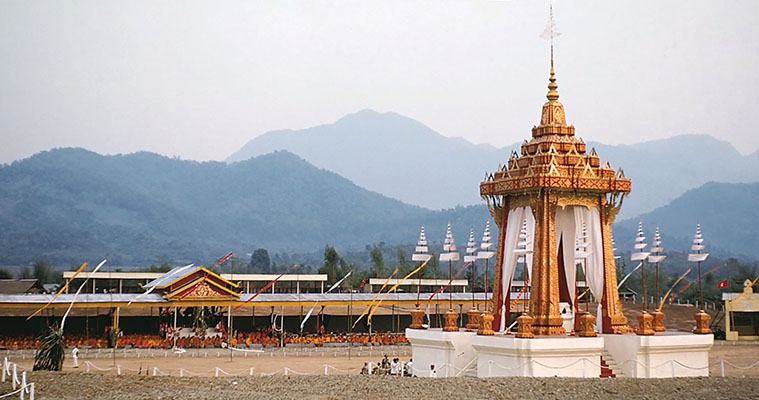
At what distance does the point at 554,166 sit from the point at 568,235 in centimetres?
238

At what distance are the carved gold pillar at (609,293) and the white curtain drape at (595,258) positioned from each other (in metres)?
0.10

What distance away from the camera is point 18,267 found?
6639 inches

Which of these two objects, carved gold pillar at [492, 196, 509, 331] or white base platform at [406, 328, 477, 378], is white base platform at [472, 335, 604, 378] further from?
carved gold pillar at [492, 196, 509, 331]

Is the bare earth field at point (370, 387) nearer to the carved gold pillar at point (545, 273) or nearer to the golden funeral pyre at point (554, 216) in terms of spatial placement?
the carved gold pillar at point (545, 273)

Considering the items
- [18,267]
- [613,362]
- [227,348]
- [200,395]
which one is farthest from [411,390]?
[18,267]

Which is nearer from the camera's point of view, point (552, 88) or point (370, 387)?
point (370, 387)

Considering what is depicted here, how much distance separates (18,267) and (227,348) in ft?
471

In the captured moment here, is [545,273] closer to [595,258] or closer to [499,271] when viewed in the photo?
[595,258]

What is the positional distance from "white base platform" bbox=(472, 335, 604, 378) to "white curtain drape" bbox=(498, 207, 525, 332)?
2.73 metres

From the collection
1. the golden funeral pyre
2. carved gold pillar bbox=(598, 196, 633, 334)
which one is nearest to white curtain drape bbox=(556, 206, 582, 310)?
the golden funeral pyre

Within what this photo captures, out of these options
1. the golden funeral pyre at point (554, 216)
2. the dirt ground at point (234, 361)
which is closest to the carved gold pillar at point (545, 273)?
the golden funeral pyre at point (554, 216)

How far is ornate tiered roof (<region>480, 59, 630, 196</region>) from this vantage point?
2300 cm

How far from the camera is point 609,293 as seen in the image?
922 inches

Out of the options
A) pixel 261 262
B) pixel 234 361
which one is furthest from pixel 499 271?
pixel 261 262
